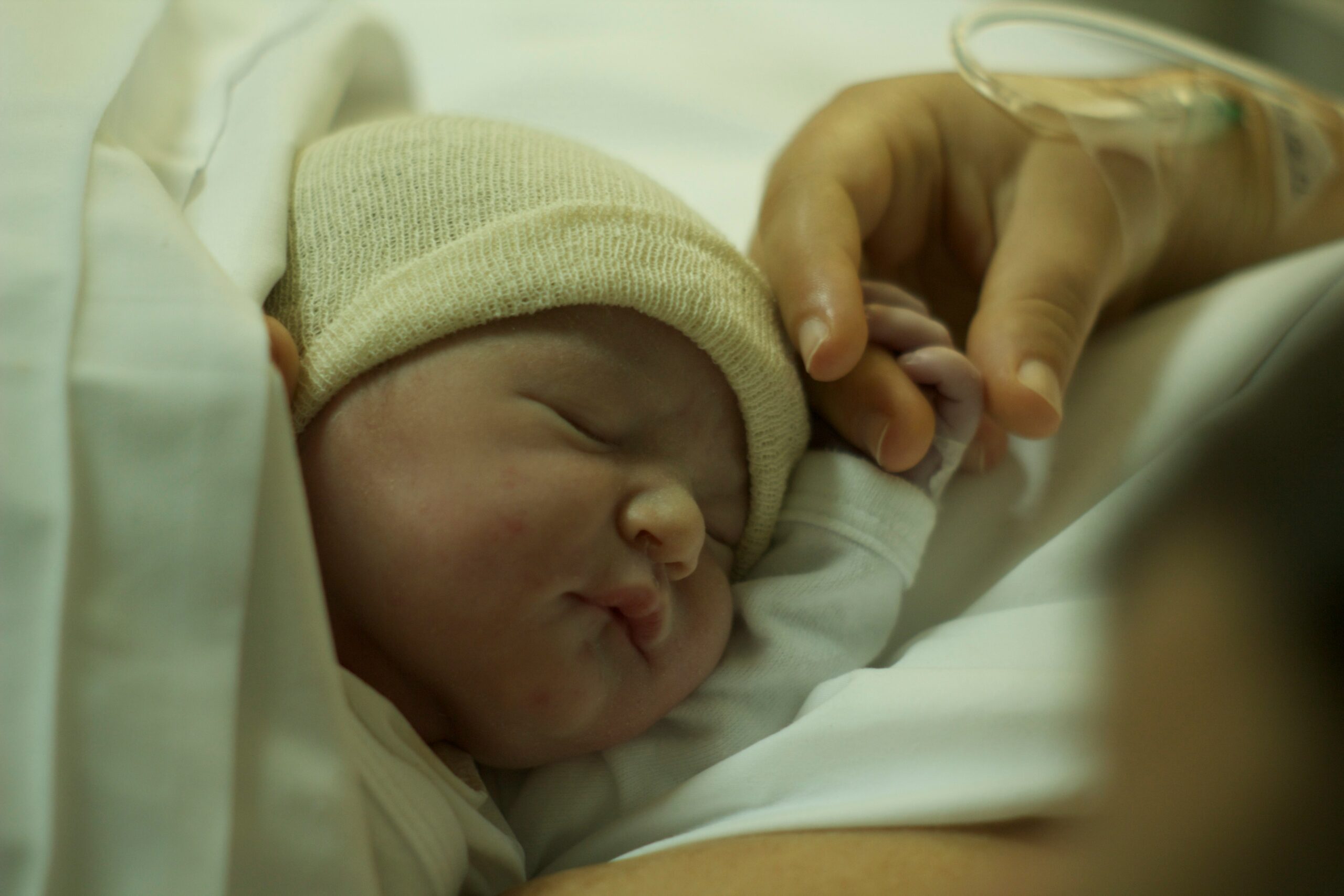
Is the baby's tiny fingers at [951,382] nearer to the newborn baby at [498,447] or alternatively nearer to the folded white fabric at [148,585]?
the newborn baby at [498,447]

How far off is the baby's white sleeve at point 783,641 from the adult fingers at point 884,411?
0.03 m

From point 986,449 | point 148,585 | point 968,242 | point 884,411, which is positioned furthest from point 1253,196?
point 148,585

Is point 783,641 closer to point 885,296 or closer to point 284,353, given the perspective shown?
point 885,296

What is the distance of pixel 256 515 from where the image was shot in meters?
0.51

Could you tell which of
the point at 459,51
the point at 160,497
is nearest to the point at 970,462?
the point at 160,497

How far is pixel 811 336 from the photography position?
28.0 inches

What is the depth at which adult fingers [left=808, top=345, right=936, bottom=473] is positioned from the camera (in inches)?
29.8

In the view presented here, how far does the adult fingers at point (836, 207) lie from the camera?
71 cm

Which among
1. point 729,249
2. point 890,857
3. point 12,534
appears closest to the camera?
point 12,534

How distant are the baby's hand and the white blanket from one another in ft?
0.30

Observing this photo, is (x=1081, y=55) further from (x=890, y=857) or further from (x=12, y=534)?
(x=12, y=534)

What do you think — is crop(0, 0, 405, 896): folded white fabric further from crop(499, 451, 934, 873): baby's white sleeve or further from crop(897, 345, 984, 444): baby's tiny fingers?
crop(897, 345, 984, 444): baby's tiny fingers

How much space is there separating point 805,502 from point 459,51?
2.87 ft

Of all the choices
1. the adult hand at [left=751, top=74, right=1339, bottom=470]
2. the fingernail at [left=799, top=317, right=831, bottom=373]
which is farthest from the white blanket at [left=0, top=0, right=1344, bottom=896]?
the fingernail at [left=799, top=317, right=831, bottom=373]
